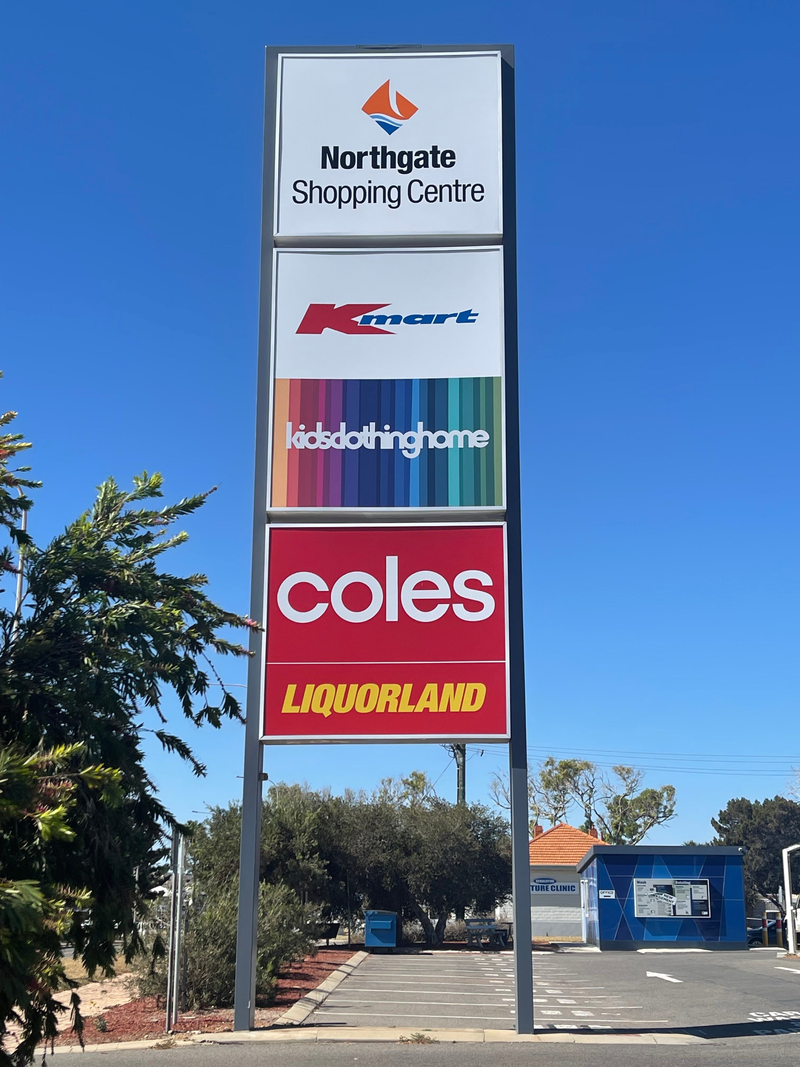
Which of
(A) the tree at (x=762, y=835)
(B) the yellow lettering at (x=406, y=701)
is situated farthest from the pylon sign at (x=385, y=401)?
(A) the tree at (x=762, y=835)

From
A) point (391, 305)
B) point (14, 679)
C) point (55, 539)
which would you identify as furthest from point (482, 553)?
point (14, 679)

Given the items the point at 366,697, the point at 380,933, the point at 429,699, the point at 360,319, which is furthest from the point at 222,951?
the point at 380,933

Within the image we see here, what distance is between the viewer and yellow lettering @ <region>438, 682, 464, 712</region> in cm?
1288

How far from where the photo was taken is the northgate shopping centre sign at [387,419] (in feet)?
42.4

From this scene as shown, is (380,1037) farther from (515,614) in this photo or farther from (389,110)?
(389,110)

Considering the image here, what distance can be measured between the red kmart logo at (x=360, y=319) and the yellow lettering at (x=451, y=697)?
499cm

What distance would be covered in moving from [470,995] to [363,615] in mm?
8197

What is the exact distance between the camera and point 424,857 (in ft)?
111

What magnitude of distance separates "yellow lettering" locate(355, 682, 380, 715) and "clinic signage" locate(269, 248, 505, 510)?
242 cm

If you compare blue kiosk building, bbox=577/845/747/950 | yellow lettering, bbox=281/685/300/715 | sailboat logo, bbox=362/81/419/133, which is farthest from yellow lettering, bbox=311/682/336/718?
blue kiosk building, bbox=577/845/747/950

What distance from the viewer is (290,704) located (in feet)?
42.4

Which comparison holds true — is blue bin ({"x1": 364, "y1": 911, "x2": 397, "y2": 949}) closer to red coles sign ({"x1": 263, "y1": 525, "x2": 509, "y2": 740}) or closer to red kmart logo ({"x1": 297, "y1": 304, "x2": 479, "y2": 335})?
red coles sign ({"x1": 263, "y1": 525, "x2": 509, "y2": 740})

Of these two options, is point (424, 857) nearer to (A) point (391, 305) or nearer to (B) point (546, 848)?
(B) point (546, 848)

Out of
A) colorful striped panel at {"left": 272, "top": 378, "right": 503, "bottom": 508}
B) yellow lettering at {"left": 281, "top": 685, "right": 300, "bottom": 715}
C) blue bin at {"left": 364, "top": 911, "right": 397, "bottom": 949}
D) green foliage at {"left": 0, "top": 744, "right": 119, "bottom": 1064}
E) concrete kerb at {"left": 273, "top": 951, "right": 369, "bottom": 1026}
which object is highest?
colorful striped panel at {"left": 272, "top": 378, "right": 503, "bottom": 508}
